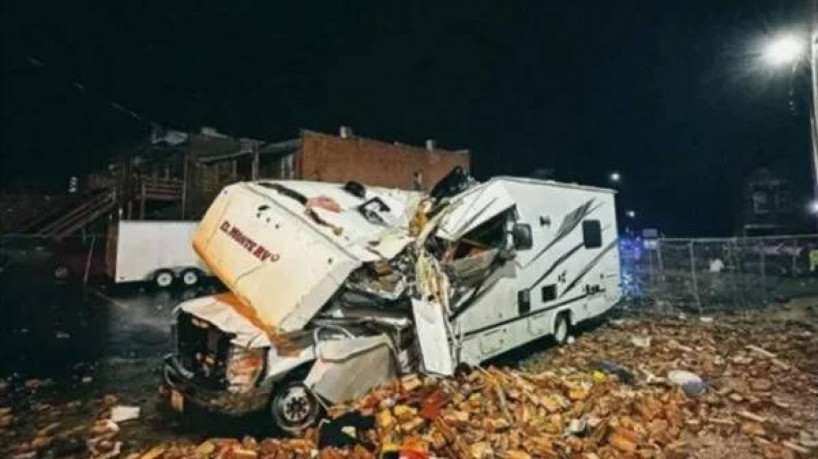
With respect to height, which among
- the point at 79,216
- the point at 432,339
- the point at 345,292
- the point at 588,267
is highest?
the point at 79,216

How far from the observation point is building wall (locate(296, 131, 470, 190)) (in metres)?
24.0

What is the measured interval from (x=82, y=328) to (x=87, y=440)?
6.94 m

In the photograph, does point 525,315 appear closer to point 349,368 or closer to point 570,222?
point 570,222

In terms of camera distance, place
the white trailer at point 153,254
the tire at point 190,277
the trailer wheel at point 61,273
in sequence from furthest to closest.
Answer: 1. the trailer wheel at point 61,273
2. the tire at point 190,277
3. the white trailer at point 153,254

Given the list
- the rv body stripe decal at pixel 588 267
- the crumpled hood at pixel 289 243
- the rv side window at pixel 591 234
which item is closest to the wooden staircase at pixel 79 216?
the crumpled hood at pixel 289 243

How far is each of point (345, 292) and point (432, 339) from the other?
50.9 inches

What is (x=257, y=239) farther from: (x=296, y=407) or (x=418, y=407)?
(x=418, y=407)

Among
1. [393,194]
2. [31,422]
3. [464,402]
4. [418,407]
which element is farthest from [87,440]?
[393,194]

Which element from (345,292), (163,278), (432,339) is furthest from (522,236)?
(163,278)

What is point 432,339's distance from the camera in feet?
19.3

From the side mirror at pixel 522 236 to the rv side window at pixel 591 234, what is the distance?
8.53 ft

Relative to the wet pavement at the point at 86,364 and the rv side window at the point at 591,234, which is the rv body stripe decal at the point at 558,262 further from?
the wet pavement at the point at 86,364

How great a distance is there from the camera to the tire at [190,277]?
17531 mm

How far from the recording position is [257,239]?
6.01 m
